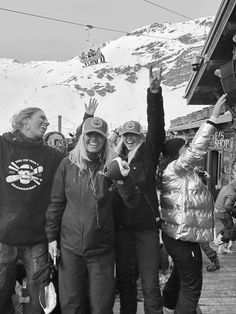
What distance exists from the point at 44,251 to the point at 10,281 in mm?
329

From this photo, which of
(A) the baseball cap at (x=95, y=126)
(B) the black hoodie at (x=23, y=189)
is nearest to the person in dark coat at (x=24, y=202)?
(B) the black hoodie at (x=23, y=189)

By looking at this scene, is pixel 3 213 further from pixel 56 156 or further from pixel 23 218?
pixel 56 156

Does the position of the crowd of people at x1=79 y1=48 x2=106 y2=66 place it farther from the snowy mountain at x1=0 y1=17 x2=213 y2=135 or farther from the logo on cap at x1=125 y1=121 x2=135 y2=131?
the logo on cap at x1=125 y1=121 x2=135 y2=131

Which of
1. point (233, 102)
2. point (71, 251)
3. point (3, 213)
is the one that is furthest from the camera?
point (233, 102)

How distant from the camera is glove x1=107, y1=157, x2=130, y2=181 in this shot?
2.37 m

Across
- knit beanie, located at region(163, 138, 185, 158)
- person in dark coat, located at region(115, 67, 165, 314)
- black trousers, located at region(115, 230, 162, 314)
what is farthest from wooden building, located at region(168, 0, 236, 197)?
black trousers, located at region(115, 230, 162, 314)

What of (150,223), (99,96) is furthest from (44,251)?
(99,96)

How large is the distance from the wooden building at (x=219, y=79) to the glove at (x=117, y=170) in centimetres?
286

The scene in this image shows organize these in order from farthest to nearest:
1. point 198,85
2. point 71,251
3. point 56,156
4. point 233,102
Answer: point 198,85, point 233,102, point 56,156, point 71,251

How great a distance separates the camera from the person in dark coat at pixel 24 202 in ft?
8.79

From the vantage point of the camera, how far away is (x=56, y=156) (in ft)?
9.77

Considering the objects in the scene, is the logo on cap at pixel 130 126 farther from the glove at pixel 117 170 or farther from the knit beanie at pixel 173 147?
the glove at pixel 117 170

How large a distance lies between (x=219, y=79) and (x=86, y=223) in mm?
5021

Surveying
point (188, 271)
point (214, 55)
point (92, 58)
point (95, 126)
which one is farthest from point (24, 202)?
point (92, 58)
